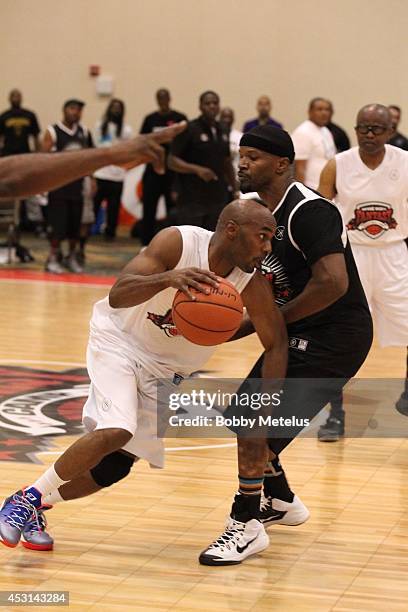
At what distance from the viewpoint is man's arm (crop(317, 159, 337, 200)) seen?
7272 mm

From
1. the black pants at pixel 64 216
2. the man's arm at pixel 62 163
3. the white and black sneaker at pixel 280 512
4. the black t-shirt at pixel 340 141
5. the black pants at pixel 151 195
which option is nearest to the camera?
the man's arm at pixel 62 163

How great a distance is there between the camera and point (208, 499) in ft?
19.4

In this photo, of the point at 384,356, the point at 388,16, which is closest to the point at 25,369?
the point at 384,356

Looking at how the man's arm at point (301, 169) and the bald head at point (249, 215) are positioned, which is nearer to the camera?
the bald head at point (249, 215)

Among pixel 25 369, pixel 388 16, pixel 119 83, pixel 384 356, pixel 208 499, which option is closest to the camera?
pixel 208 499

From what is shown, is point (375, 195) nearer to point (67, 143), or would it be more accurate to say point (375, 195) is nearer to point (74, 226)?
point (67, 143)

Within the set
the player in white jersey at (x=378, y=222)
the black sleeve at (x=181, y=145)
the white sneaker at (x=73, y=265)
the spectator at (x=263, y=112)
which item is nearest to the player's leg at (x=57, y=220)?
the white sneaker at (x=73, y=265)

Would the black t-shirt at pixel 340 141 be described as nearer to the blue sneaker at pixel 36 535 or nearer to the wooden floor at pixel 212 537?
the wooden floor at pixel 212 537

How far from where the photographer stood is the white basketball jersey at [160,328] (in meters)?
4.79

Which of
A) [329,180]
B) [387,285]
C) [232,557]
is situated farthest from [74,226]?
[232,557]

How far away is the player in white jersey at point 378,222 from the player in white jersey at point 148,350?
2.47 meters

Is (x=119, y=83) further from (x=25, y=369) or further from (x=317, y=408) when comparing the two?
(x=317, y=408)

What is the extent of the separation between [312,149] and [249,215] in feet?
26.8

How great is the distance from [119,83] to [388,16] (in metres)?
4.39
